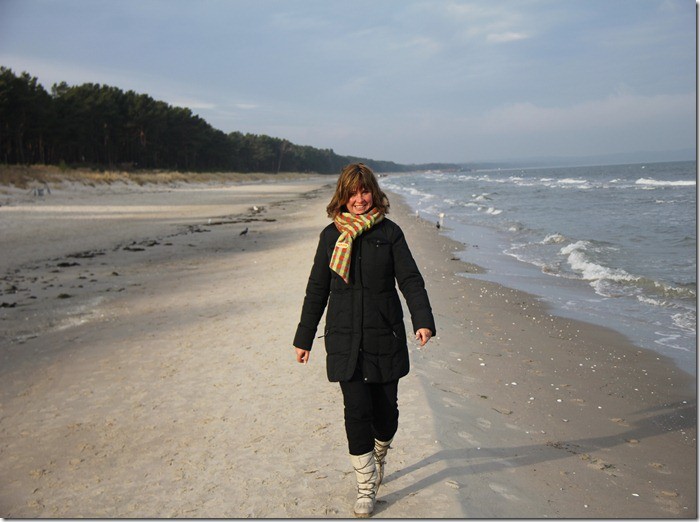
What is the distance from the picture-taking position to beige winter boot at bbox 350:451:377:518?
10.5 feet

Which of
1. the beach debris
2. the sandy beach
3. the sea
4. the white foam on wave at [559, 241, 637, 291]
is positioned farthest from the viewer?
the white foam on wave at [559, 241, 637, 291]

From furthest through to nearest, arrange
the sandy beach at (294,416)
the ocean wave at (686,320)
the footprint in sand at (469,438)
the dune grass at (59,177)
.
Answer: the dune grass at (59,177) < the ocean wave at (686,320) < the footprint in sand at (469,438) < the sandy beach at (294,416)

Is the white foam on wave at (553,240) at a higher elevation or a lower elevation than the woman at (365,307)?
lower

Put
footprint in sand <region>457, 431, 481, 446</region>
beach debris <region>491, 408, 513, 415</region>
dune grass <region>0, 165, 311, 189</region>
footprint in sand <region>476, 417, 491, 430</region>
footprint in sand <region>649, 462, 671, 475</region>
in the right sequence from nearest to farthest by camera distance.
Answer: footprint in sand <region>649, 462, 671, 475</region>
footprint in sand <region>457, 431, 481, 446</region>
footprint in sand <region>476, 417, 491, 430</region>
beach debris <region>491, 408, 513, 415</region>
dune grass <region>0, 165, 311, 189</region>

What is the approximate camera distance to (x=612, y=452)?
4160 millimetres

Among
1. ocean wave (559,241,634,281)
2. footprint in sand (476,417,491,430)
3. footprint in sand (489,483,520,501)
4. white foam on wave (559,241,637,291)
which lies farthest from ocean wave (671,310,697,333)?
footprint in sand (489,483,520,501)

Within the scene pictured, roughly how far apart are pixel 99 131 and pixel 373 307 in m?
66.6

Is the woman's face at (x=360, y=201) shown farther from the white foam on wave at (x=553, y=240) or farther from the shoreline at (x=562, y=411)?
the white foam on wave at (x=553, y=240)

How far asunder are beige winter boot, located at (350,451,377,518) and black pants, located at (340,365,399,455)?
4 cm

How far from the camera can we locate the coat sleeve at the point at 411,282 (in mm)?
3240

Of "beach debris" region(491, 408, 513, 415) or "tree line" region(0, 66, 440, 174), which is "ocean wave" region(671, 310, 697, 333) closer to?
"beach debris" region(491, 408, 513, 415)

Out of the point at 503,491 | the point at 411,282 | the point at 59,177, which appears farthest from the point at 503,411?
the point at 59,177

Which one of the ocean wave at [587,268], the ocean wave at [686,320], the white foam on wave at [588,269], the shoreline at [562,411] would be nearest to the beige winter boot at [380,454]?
the shoreline at [562,411]

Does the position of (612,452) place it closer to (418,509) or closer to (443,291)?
(418,509)
